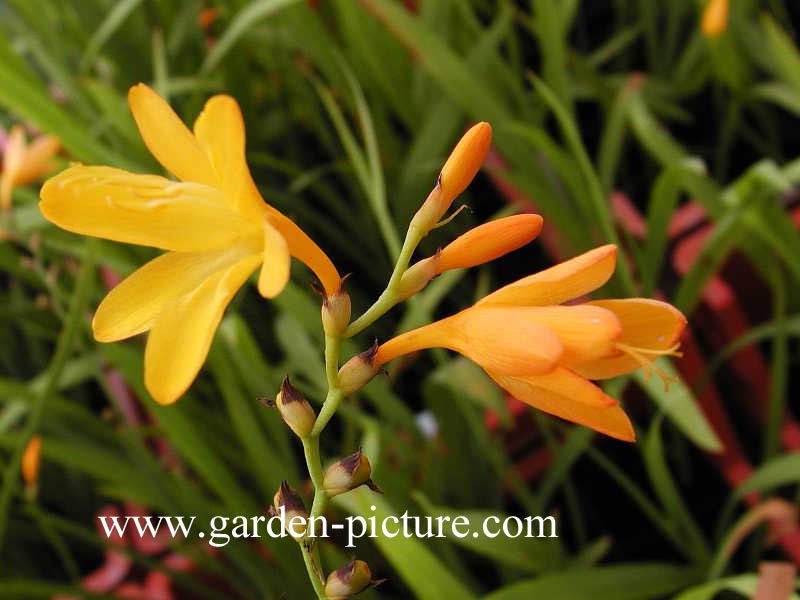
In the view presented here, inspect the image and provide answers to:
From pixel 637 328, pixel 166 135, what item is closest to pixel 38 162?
pixel 166 135

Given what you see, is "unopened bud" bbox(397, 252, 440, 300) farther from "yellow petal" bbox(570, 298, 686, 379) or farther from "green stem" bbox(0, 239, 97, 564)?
"green stem" bbox(0, 239, 97, 564)

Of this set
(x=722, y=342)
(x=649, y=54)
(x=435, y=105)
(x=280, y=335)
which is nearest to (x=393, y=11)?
(x=435, y=105)

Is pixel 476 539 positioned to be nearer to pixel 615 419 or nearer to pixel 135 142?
pixel 615 419

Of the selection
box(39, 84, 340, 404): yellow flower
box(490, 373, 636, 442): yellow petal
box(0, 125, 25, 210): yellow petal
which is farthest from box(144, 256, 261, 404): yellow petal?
box(0, 125, 25, 210): yellow petal

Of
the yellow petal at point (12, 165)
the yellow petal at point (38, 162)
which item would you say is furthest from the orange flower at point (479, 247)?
the yellow petal at point (38, 162)

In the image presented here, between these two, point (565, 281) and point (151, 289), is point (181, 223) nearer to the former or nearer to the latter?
point (151, 289)
